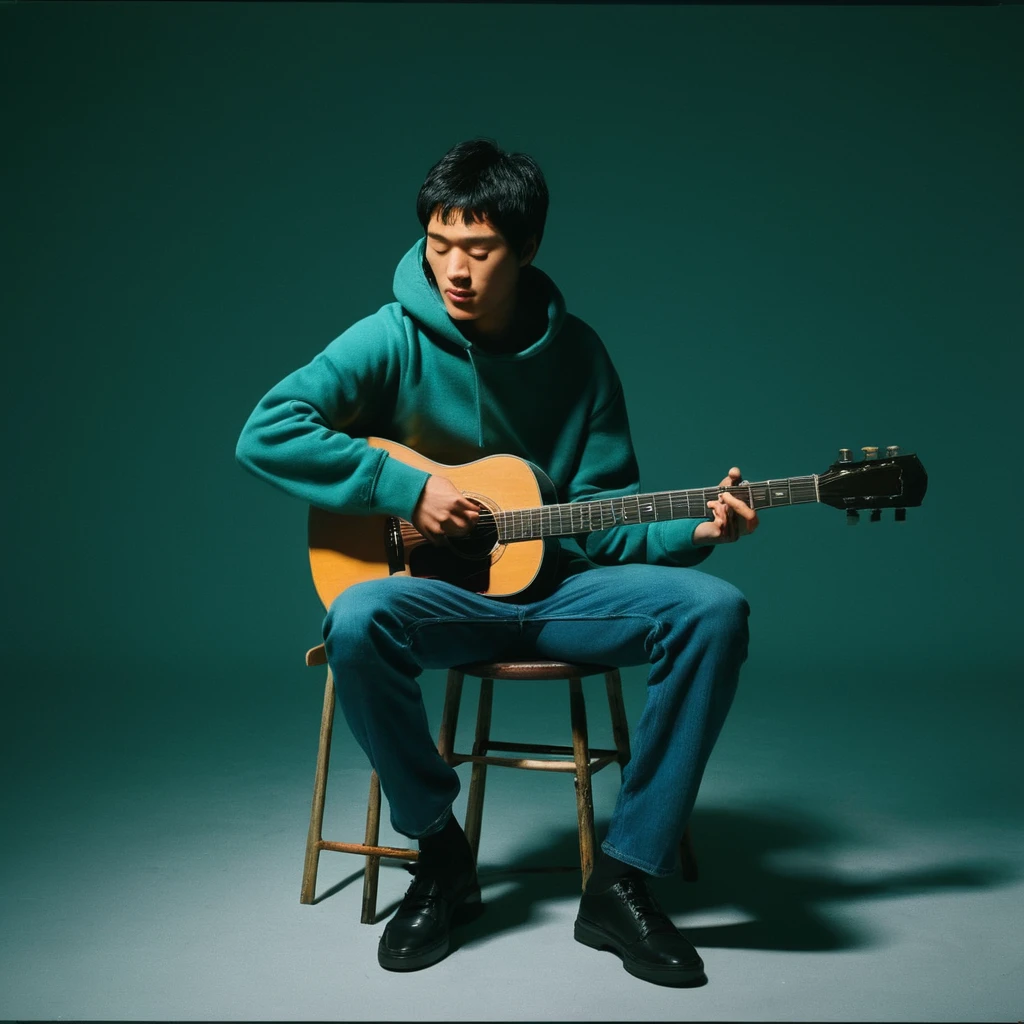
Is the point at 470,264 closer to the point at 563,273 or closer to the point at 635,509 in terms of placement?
the point at 635,509

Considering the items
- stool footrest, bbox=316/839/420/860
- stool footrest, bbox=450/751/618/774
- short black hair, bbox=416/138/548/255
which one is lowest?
stool footrest, bbox=316/839/420/860

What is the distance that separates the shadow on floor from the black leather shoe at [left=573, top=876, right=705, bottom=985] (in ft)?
0.60

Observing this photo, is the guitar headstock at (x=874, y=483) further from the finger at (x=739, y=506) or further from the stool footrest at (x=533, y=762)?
the stool footrest at (x=533, y=762)

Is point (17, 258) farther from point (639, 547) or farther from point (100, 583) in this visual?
point (639, 547)

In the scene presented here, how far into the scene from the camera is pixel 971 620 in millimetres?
4848

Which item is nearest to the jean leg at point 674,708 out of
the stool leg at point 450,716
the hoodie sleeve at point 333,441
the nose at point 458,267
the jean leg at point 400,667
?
the jean leg at point 400,667

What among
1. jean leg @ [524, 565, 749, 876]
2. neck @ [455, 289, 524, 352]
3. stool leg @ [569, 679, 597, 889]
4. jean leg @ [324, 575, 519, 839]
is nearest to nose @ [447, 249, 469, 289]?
neck @ [455, 289, 524, 352]

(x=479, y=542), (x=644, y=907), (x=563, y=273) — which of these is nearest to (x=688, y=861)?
(x=644, y=907)

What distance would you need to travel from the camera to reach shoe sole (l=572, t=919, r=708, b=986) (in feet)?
7.39

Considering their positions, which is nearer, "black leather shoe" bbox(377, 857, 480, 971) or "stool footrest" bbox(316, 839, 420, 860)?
"black leather shoe" bbox(377, 857, 480, 971)

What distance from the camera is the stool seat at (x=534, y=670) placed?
253 cm

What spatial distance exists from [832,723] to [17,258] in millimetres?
3590

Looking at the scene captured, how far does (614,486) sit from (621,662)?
1.67 ft

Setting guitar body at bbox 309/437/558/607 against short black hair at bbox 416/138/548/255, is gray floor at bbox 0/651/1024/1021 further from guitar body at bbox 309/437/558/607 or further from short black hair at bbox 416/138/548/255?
short black hair at bbox 416/138/548/255
